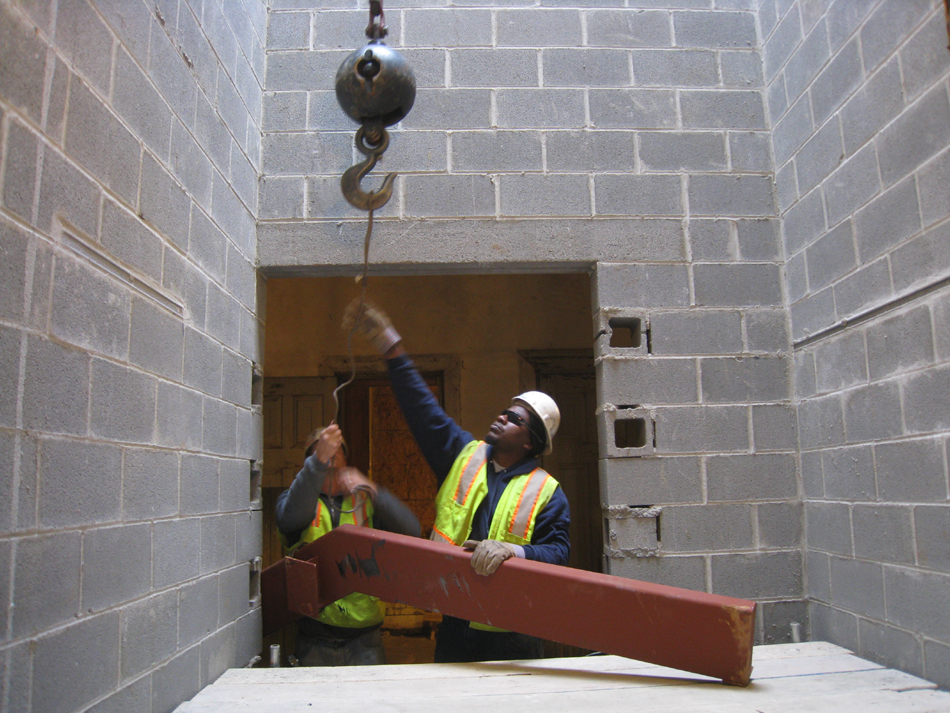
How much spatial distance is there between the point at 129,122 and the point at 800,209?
2.61 meters

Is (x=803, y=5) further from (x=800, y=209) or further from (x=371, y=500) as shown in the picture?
(x=371, y=500)

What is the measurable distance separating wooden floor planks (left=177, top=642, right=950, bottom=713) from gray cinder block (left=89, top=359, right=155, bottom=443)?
0.88 meters

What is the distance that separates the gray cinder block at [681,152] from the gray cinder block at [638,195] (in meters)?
0.08

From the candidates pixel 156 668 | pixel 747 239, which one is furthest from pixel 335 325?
pixel 156 668

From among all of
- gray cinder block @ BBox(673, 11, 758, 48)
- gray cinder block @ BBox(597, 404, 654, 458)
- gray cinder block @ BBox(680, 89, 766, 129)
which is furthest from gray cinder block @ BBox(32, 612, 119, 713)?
gray cinder block @ BBox(673, 11, 758, 48)

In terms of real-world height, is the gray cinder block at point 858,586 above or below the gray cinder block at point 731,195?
below

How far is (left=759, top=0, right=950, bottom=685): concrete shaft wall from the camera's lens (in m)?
2.18

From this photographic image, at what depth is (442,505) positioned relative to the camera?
2781 millimetres

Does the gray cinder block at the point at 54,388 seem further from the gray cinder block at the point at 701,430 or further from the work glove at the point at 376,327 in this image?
the gray cinder block at the point at 701,430

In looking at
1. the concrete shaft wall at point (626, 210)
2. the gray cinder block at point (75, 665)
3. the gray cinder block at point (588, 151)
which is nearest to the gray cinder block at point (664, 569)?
the concrete shaft wall at point (626, 210)

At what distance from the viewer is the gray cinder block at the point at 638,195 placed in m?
3.15

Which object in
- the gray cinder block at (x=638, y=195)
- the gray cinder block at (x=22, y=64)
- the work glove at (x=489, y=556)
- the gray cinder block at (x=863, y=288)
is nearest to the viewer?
the gray cinder block at (x=22, y=64)

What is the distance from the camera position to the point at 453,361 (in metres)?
5.26

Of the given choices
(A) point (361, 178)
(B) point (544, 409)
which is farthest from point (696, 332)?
(A) point (361, 178)
